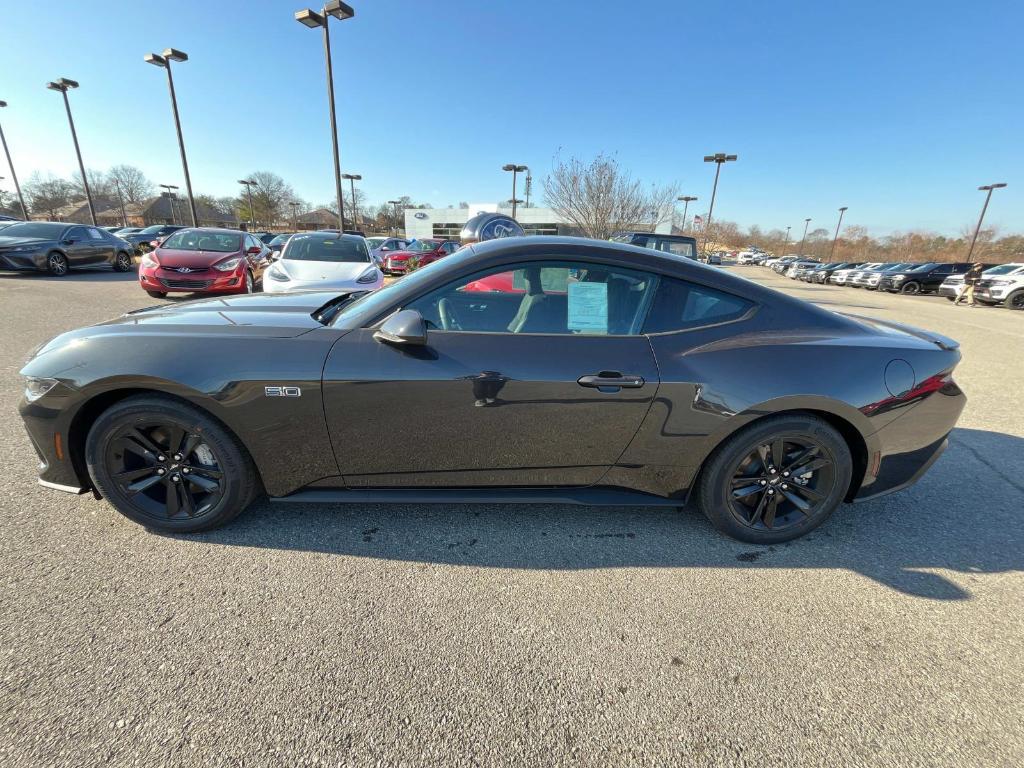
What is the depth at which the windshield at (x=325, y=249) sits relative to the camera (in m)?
7.82

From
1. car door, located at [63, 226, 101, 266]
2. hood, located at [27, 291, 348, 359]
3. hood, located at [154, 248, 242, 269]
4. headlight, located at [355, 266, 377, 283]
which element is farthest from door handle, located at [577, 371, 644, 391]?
car door, located at [63, 226, 101, 266]

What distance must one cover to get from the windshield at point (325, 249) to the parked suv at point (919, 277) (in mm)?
27661

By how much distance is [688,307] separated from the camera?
2.27 metres

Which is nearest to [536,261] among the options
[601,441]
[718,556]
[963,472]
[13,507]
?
[601,441]

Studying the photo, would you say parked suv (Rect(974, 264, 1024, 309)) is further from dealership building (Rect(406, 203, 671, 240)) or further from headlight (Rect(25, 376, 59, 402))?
dealership building (Rect(406, 203, 671, 240))

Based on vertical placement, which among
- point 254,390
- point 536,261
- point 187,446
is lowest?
point 187,446

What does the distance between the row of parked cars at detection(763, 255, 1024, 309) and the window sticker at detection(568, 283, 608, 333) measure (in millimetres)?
20900

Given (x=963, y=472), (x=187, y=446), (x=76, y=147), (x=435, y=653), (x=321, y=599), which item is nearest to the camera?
(x=435, y=653)

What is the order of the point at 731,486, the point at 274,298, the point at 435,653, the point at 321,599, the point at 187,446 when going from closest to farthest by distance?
the point at 435,653, the point at 321,599, the point at 187,446, the point at 731,486, the point at 274,298

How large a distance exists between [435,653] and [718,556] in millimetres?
1476

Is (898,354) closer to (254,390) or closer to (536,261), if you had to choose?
(536,261)

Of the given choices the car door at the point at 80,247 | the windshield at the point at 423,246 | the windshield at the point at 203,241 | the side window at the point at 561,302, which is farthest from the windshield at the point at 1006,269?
the car door at the point at 80,247

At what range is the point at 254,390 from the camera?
2.07m

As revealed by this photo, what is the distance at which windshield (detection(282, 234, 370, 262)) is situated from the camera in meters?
7.82
